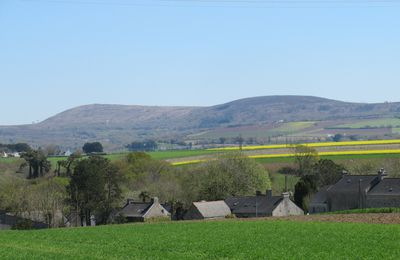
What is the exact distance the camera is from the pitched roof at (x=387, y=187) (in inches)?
3114

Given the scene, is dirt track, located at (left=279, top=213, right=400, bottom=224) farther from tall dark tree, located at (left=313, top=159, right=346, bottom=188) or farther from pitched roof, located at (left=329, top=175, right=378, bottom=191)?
tall dark tree, located at (left=313, top=159, right=346, bottom=188)

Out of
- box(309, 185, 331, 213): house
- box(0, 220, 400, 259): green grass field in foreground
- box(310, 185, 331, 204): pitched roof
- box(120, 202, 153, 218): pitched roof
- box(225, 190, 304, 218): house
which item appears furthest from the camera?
box(310, 185, 331, 204): pitched roof

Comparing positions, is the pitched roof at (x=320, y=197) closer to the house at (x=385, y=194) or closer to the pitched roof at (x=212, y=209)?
the house at (x=385, y=194)

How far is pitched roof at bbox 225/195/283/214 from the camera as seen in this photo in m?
81.8

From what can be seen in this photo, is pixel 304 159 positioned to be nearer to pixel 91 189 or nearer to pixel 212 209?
pixel 212 209

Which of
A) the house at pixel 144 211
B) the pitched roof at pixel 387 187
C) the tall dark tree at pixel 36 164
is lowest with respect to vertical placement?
the house at pixel 144 211

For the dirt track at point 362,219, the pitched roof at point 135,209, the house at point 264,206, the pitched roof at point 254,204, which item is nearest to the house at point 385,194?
the house at point 264,206

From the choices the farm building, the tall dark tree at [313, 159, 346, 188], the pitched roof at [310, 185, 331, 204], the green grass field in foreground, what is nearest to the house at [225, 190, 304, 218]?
the pitched roof at [310, 185, 331, 204]

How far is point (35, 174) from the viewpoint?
128875 millimetres

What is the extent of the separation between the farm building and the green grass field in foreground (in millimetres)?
29083

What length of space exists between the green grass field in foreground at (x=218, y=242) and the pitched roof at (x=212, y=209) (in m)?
26.1

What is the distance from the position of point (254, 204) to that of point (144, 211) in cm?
1211

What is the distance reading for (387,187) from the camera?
263 ft

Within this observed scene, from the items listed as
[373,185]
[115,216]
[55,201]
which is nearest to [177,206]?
[115,216]
